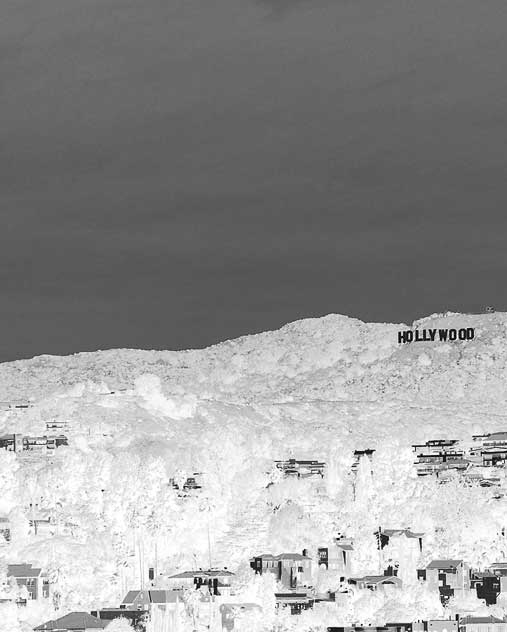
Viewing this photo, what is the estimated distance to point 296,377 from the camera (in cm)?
16438

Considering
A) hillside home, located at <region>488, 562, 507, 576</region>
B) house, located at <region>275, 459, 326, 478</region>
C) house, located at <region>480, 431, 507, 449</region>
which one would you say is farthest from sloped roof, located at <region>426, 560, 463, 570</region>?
house, located at <region>480, 431, 507, 449</region>

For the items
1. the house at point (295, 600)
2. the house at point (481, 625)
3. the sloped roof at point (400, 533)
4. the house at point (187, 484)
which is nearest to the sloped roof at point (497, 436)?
the house at point (187, 484)

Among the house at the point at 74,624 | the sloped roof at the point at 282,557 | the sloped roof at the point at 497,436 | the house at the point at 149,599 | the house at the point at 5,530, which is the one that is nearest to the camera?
the house at the point at 74,624

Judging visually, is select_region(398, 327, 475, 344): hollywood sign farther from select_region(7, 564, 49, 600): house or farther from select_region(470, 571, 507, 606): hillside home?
select_region(7, 564, 49, 600): house

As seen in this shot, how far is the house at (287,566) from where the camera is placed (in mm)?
101688

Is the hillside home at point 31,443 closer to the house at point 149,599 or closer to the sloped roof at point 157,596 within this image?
the sloped roof at point 157,596

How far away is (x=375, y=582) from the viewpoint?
100625 millimetres

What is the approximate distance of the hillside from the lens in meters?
105

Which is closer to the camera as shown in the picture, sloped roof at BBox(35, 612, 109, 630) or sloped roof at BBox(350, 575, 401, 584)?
sloped roof at BBox(35, 612, 109, 630)

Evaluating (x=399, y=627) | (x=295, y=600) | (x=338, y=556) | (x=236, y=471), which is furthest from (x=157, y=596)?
(x=236, y=471)

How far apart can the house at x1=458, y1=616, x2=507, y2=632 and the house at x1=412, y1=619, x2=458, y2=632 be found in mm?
371

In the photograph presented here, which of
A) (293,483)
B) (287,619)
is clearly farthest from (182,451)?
(287,619)

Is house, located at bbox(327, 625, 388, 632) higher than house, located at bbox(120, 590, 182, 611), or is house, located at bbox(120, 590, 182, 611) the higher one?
house, located at bbox(120, 590, 182, 611)

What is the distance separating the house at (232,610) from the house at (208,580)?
211 centimetres
